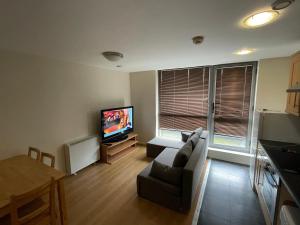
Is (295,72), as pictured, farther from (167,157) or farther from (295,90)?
(167,157)

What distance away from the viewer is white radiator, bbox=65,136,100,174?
9.20ft

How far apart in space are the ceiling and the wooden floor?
7.52 ft

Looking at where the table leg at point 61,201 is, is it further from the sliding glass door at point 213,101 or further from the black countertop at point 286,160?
the sliding glass door at point 213,101

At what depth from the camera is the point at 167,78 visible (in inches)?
164

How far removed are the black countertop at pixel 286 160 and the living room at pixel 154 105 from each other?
0.05 feet

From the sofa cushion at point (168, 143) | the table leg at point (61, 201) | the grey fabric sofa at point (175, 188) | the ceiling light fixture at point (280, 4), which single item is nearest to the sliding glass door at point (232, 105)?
the sofa cushion at point (168, 143)

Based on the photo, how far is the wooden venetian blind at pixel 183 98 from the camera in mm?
3766

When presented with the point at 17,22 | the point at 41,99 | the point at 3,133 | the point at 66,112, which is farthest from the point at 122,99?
the point at 17,22

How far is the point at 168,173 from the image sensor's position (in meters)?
2.04

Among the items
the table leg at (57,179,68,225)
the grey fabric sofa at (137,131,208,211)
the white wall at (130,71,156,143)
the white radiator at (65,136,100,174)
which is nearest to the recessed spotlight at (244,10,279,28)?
the grey fabric sofa at (137,131,208,211)

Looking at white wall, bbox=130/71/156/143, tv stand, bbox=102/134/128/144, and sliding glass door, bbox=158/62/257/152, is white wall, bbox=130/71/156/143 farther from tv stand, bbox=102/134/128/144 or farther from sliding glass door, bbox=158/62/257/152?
tv stand, bbox=102/134/128/144

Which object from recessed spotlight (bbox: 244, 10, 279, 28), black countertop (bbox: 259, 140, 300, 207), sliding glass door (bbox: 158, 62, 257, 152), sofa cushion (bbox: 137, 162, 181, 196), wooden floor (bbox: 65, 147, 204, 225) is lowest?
wooden floor (bbox: 65, 147, 204, 225)

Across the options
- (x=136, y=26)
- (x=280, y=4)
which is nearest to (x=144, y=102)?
(x=136, y=26)

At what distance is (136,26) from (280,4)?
3.69 feet
